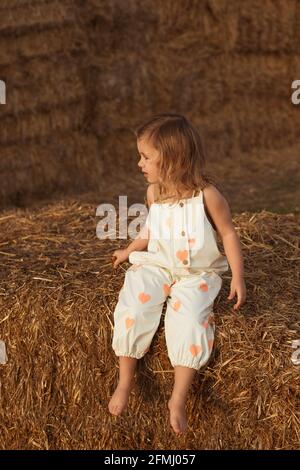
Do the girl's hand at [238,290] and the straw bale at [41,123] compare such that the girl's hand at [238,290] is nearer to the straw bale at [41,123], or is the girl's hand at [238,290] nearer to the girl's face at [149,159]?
the girl's face at [149,159]

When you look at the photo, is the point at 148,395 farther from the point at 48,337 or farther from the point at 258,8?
the point at 258,8

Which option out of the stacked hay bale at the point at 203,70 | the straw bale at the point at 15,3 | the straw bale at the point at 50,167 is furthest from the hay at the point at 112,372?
the stacked hay bale at the point at 203,70

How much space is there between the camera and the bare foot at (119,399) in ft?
12.3

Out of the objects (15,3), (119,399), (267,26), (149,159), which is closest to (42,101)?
(15,3)

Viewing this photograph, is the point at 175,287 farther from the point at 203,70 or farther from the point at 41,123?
the point at 203,70

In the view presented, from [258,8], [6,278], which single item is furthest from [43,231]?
[258,8]

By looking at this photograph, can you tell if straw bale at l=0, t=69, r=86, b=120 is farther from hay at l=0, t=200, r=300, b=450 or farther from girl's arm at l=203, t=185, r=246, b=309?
girl's arm at l=203, t=185, r=246, b=309

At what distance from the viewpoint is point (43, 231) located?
5.18m

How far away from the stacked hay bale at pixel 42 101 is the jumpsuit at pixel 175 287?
3.62m

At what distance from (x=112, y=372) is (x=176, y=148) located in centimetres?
93

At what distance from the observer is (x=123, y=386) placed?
3.79 meters
